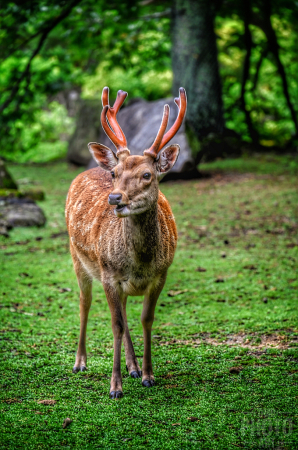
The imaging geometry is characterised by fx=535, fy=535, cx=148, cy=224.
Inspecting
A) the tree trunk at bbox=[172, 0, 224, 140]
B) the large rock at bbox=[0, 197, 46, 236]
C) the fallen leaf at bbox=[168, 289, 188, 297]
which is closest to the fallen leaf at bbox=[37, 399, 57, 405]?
the fallen leaf at bbox=[168, 289, 188, 297]

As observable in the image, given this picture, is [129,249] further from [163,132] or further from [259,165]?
[259,165]

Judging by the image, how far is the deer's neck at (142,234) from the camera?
13.4ft

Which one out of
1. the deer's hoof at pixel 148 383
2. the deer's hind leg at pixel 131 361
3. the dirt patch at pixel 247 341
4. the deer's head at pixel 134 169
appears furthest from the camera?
the dirt patch at pixel 247 341

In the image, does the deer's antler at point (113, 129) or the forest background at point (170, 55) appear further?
the forest background at point (170, 55)

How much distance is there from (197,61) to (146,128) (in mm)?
2422

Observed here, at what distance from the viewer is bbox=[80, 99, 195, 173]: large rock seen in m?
11.8

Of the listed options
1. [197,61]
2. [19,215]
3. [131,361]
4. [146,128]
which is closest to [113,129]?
[131,361]

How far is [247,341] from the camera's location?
5.15 m

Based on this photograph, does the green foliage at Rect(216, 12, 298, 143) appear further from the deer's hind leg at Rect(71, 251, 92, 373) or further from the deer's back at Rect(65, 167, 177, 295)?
the deer's hind leg at Rect(71, 251, 92, 373)

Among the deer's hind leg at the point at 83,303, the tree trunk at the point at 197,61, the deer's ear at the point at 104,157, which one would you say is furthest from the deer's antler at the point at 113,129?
the tree trunk at the point at 197,61

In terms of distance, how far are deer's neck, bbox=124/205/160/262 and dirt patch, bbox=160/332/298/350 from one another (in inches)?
56.6

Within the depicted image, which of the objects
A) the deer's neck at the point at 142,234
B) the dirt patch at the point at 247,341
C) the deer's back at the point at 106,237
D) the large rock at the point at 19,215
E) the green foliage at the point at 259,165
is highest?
the deer's neck at the point at 142,234

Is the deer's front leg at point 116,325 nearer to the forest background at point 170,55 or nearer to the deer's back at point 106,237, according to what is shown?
the deer's back at point 106,237

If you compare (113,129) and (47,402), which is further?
(113,129)
